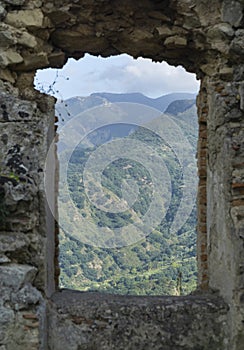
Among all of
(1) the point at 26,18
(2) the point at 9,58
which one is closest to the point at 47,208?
(2) the point at 9,58

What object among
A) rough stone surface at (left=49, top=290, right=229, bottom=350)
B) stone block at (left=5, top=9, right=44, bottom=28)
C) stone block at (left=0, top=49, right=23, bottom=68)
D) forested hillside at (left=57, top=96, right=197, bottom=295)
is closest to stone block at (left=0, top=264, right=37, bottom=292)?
rough stone surface at (left=49, top=290, right=229, bottom=350)

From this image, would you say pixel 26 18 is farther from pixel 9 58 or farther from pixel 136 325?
pixel 136 325

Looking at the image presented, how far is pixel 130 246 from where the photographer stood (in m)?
8.70

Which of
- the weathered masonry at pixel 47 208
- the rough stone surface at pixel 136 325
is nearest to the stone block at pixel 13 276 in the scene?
the weathered masonry at pixel 47 208

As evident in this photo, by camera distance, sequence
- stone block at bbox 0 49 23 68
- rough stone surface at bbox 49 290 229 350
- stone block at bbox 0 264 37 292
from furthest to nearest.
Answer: stone block at bbox 0 49 23 68, rough stone surface at bbox 49 290 229 350, stone block at bbox 0 264 37 292

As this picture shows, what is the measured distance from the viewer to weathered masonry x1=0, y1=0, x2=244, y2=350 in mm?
4203

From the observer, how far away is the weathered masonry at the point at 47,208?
13.8 ft

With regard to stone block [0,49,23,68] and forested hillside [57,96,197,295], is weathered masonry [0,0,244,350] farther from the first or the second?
forested hillside [57,96,197,295]

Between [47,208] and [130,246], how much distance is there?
14.3ft

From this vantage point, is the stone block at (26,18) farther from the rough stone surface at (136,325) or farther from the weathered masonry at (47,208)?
the rough stone surface at (136,325)

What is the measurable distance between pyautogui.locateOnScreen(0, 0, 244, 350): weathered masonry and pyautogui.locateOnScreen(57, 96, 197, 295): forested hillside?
1389mm

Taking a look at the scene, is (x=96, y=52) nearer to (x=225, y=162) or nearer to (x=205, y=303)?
(x=225, y=162)

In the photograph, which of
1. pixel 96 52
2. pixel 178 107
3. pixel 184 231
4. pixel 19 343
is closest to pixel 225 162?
pixel 96 52

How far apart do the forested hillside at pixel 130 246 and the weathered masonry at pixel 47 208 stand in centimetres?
139
